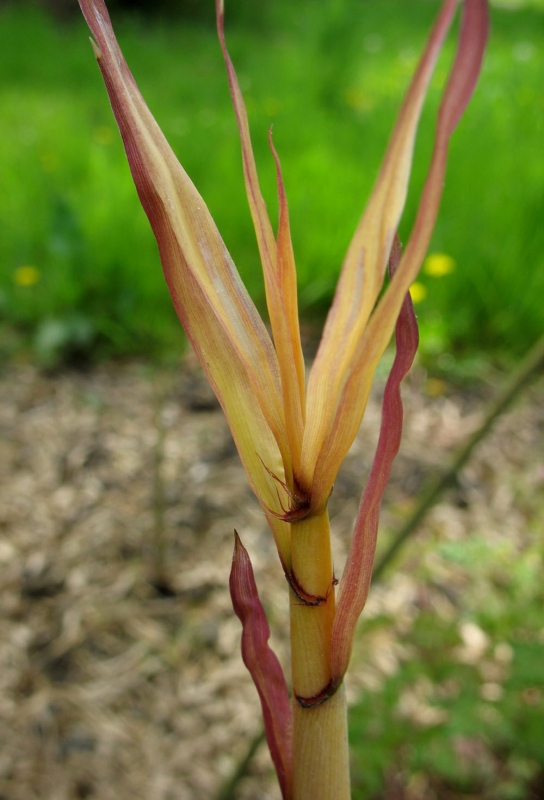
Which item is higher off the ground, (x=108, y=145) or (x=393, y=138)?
(x=393, y=138)

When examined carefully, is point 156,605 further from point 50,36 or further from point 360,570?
point 50,36

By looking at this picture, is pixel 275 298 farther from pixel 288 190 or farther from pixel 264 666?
pixel 288 190

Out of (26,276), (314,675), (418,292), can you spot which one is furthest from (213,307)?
(26,276)

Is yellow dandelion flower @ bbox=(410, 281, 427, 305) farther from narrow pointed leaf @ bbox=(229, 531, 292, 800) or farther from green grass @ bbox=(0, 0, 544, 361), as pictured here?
narrow pointed leaf @ bbox=(229, 531, 292, 800)

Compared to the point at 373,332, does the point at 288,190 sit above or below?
below

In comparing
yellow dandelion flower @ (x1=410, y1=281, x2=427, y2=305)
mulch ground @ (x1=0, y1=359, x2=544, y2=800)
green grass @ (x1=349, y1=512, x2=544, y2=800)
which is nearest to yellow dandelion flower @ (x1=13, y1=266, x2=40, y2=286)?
mulch ground @ (x1=0, y1=359, x2=544, y2=800)

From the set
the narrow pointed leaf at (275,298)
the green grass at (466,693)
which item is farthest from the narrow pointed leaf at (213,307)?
the green grass at (466,693)

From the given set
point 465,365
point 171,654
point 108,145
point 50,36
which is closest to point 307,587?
point 171,654
